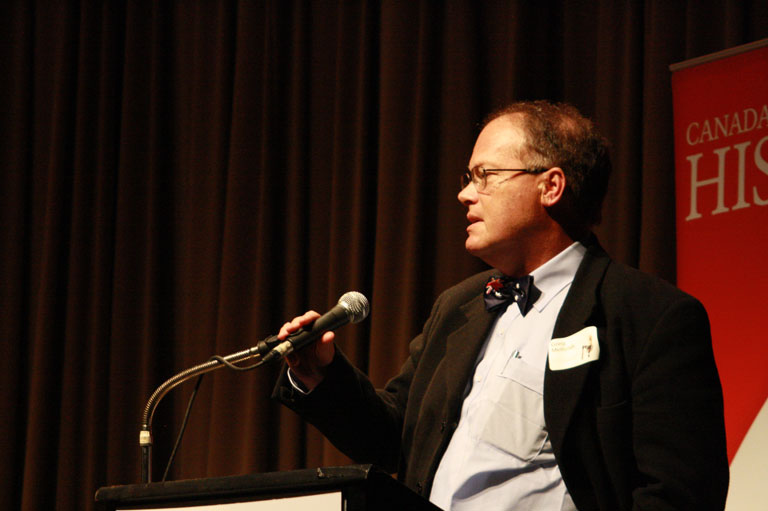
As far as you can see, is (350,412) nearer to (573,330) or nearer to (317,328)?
(317,328)

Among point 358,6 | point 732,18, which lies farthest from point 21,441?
point 732,18

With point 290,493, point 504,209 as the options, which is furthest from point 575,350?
point 290,493

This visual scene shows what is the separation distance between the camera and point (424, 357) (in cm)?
219

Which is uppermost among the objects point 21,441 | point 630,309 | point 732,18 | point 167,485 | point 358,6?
point 358,6

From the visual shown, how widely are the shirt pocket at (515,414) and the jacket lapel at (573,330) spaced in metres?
0.06

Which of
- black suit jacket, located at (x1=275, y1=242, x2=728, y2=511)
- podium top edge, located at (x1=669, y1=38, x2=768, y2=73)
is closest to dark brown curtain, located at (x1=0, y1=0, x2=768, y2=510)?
podium top edge, located at (x1=669, y1=38, x2=768, y2=73)

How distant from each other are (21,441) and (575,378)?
327 centimetres

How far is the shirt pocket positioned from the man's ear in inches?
16.5

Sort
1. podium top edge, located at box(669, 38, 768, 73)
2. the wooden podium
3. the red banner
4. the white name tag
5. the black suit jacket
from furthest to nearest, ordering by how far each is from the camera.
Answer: podium top edge, located at box(669, 38, 768, 73)
the red banner
the white name tag
the black suit jacket
the wooden podium

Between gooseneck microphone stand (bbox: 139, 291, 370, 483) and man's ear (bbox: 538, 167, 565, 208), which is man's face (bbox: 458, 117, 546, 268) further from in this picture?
gooseneck microphone stand (bbox: 139, 291, 370, 483)

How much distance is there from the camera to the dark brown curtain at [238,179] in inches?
140

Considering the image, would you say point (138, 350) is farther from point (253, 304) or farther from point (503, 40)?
point (503, 40)

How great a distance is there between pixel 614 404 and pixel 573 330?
19 centimetres

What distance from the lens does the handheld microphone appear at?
1.72 meters
